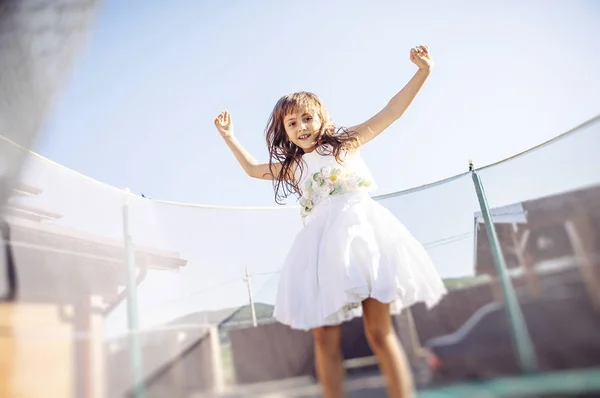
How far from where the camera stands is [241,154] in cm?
138

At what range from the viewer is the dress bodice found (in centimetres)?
115

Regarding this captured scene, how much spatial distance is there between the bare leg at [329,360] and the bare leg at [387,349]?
0.08 metres

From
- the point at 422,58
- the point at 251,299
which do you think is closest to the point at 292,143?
the point at 422,58

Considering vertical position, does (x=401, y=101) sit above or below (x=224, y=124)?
below

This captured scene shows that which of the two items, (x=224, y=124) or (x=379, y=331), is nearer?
(x=379, y=331)

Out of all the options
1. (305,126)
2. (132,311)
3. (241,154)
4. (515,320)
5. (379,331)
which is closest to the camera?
(515,320)

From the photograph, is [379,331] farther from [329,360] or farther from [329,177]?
[329,177]

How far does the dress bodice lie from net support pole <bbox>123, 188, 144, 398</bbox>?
53 cm

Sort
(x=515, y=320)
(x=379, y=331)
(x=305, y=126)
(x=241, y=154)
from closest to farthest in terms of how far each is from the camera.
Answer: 1. (x=515, y=320)
2. (x=379, y=331)
3. (x=305, y=126)
4. (x=241, y=154)

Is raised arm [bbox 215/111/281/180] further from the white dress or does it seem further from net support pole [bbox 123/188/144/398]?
net support pole [bbox 123/188/144/398]

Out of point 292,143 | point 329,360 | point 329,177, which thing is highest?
point 292,143

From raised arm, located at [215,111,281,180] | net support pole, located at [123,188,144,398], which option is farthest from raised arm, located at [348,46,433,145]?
net support pole, located at [123,188,144,398]

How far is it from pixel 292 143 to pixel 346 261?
19.8 inches

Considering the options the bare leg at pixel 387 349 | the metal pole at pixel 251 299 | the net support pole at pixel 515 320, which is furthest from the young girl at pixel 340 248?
the metal pole at pixel 251 299
